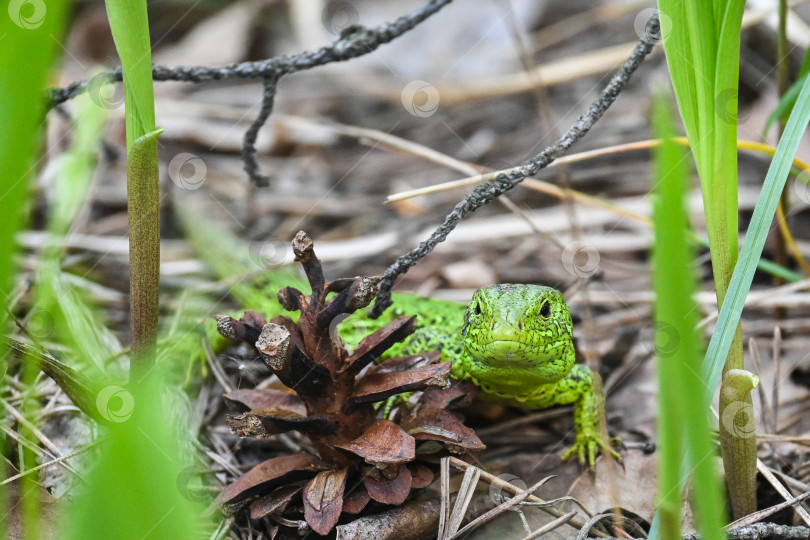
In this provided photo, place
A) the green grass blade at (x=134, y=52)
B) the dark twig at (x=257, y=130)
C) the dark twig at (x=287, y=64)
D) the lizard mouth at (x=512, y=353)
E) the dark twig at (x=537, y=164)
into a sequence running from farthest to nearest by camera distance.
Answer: the dark twig at (x=257, y=130) < the dark twig at (x=287, y=64) < the lizard mouth at (x=512, y=353) < the dark twig at (x=537, y=164) < the green grass blade at (x=134, y=52)

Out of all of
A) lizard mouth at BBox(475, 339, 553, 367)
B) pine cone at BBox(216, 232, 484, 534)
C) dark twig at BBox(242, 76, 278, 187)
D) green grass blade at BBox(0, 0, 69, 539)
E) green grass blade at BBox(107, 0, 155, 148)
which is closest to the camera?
green grass blade at BBox(0, 0, 69, 539)

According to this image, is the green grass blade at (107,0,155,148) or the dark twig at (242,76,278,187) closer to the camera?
the green grass blade at (107,0,155,148)

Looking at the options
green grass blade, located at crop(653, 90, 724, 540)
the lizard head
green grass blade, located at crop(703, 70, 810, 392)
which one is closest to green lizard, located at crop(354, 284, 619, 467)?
the lizard head

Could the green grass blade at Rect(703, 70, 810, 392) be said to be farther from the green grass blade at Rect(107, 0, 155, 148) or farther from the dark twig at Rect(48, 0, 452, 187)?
the green grass blade at Rect(107, 0, 155, 148)

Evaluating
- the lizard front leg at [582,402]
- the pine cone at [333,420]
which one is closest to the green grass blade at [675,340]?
the pine cone at [333,420]

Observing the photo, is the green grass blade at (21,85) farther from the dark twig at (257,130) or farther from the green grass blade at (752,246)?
the dark twig at (257,130)

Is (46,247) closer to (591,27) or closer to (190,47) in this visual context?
(190,47)

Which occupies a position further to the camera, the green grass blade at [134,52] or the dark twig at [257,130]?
the dark twig at [257,130]

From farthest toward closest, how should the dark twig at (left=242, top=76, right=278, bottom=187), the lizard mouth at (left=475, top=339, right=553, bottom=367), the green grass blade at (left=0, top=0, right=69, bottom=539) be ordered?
1. the dark twig at (left=242, top=76, right=278, bottom=187)
2. the lizard mouth at (left=475, top=339, right=553, bottom=367)
3. the green grass blade at (left=0, top=0, right=69, bottom=539)
